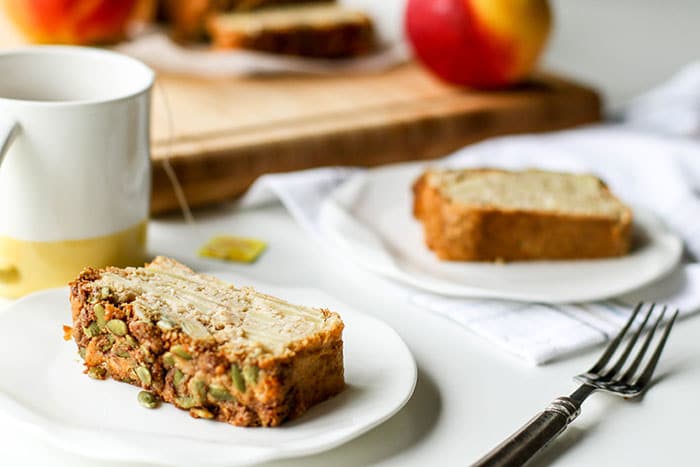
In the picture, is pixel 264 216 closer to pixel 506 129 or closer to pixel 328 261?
pixel 328 261

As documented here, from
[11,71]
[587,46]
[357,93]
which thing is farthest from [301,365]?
[587,46]

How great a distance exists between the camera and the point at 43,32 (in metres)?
1.66

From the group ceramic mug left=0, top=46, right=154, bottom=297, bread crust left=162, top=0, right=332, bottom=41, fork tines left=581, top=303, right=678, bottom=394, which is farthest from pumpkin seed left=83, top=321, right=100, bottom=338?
bread crust left=162, top=0, right=332, bottom=41

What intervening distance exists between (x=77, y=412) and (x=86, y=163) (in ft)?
→ 1.08

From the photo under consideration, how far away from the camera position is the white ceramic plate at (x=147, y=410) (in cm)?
76

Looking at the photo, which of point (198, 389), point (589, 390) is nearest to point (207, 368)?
point (198, 389)

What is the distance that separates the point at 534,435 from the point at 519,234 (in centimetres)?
45

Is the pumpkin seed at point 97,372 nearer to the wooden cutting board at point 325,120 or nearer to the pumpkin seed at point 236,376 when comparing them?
the pumpkin seed at point 236,376

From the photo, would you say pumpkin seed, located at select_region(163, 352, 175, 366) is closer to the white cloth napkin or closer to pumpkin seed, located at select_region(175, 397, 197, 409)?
pumpkin seed, located at select_region(175, 397, 197, 409)

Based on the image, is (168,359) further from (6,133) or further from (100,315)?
(6,133)

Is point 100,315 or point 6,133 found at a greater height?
point 6,133

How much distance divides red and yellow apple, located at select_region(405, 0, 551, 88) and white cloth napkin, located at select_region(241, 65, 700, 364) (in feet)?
0.51

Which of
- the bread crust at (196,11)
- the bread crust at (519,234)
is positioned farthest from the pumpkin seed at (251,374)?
the bread crust at (196,11)

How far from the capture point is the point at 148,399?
84 centimetres
